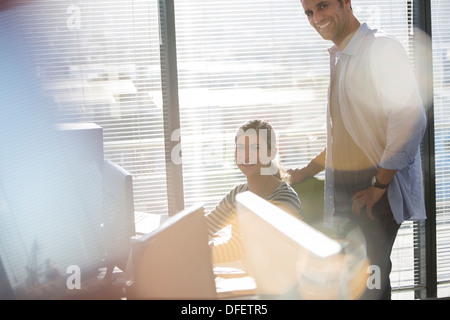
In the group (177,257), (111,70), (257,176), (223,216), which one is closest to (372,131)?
(257,176)

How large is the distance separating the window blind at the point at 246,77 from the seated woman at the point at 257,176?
0.71 m

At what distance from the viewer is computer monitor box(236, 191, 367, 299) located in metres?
0.70

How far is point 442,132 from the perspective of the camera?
2.86 metres

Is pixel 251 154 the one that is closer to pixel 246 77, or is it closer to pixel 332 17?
pixel 332 17

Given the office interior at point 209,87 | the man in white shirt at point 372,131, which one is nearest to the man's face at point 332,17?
the man in white shirt at point 372,131

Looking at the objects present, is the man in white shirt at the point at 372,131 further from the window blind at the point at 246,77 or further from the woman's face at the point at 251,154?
the window blind at the point at 246,77

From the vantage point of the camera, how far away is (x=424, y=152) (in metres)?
2.81

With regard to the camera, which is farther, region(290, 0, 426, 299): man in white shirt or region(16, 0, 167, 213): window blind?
region(16, 0, 167, 213): window blind

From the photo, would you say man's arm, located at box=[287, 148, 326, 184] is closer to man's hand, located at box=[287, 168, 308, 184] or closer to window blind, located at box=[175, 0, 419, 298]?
man's hand, located at box=[287, 168, 308, 184]

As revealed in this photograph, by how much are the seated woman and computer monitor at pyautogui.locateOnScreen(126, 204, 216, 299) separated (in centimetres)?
88

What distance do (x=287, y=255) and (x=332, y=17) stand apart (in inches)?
52.8

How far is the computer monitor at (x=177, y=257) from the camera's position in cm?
90

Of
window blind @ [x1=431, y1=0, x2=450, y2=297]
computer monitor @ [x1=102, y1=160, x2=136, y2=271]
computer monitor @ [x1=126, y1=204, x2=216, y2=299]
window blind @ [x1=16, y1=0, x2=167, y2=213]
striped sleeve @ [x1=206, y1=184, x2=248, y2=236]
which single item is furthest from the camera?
window blind @ [x1=431, y1=0, x2=450, y2=297]

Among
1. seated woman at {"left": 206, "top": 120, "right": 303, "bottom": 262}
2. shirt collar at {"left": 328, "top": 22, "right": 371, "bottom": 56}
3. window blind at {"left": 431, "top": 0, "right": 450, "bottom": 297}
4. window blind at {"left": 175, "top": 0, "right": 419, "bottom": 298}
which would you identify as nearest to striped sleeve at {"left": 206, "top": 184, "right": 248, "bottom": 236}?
seated woman at {"left": 206, "top": 120, "right": 303, "bottom": 262}
